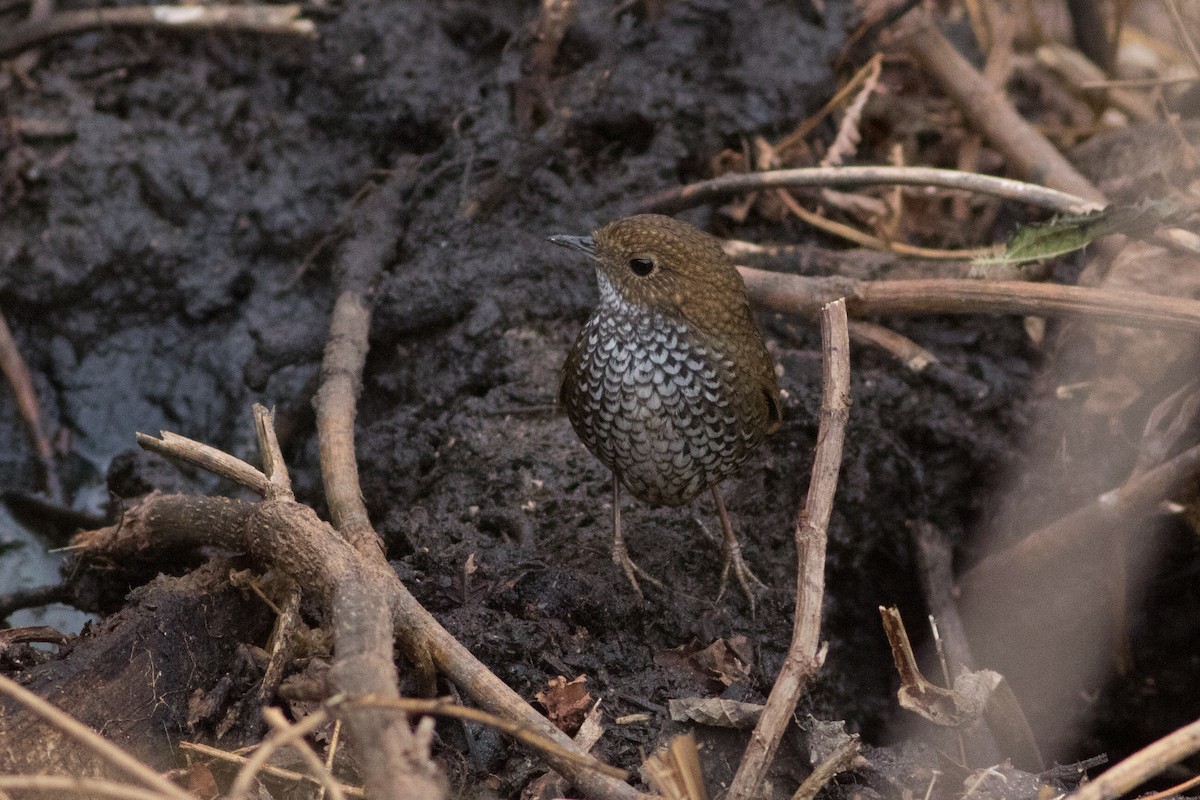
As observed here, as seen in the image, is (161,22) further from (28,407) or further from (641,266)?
(641,266)

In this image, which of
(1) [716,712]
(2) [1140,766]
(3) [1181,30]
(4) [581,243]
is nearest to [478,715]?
(1) [716,712]

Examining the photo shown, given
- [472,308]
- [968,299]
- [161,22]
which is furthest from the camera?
[161,22]

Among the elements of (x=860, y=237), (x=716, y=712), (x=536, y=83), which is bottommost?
(x=716, y=712)

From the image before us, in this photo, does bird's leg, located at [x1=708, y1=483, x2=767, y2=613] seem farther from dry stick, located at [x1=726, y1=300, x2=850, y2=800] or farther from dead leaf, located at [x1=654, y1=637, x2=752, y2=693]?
dry stick, located at [x1=726, y1=300, x2=850, y2=800]

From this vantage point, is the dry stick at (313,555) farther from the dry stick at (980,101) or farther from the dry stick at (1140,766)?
the dry stick at (980,101)

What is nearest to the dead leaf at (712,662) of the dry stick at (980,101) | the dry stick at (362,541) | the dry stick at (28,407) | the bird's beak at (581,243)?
the dry stick at (362,541)

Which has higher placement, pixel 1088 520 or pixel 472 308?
pixel 472 308

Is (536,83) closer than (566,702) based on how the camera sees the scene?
No
